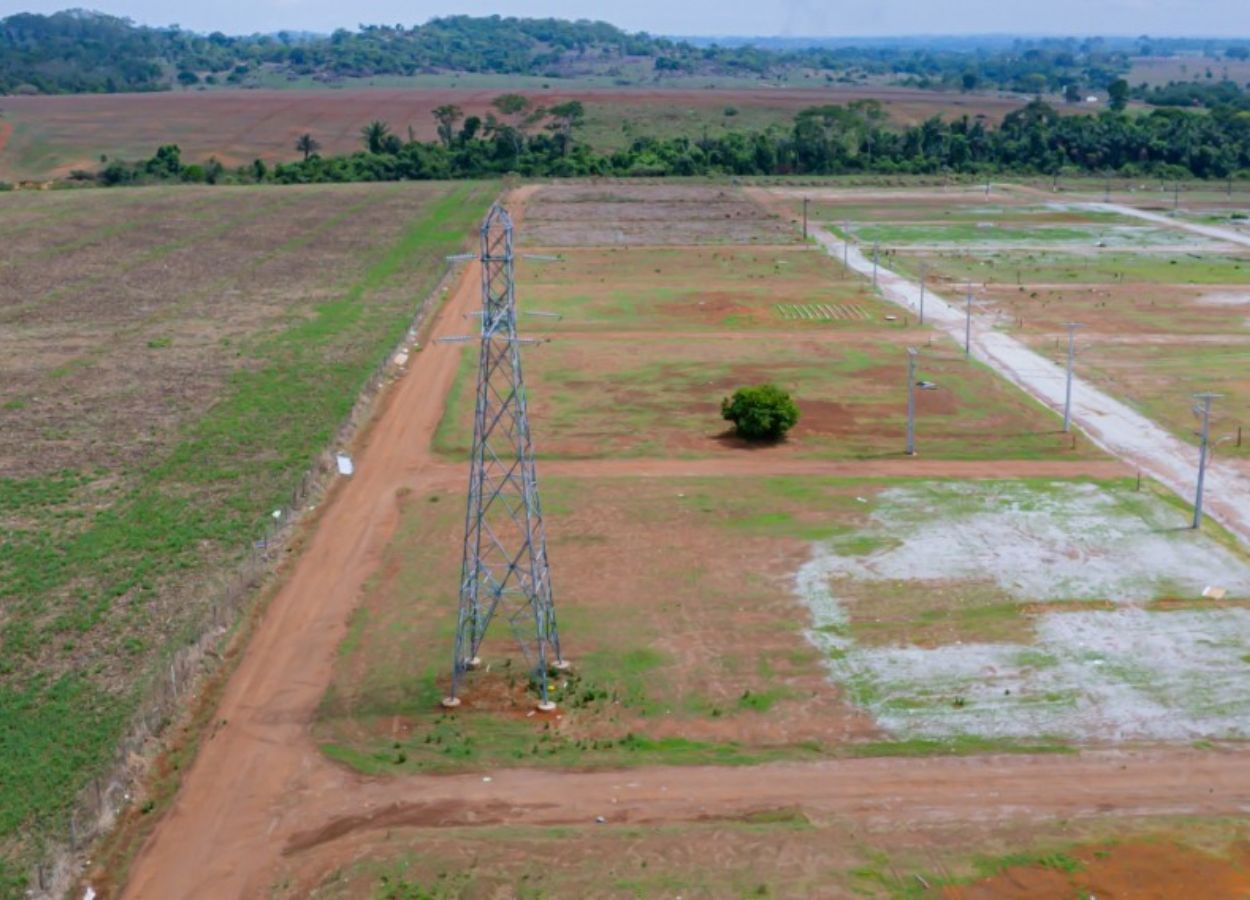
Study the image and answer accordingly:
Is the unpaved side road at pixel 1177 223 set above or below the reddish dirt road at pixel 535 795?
below

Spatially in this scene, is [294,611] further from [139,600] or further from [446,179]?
[446,179]

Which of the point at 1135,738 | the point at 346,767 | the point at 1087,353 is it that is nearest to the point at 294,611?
the point at 346,767

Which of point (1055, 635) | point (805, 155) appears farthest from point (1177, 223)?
point (1055, 635)

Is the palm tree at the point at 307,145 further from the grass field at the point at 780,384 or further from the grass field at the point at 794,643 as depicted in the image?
the grass field at the point at 794,643

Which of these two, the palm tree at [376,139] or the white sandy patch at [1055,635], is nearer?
the white sandy patch at [1055,635]

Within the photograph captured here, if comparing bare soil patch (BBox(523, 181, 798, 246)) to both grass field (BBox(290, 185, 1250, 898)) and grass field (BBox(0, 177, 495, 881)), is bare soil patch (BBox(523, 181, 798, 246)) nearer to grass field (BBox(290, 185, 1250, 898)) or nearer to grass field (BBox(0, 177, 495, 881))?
grass field (BBox(0, 177, 495, 881))

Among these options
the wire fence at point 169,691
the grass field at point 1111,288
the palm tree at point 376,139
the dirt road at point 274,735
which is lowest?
the grass field at point 1111,288

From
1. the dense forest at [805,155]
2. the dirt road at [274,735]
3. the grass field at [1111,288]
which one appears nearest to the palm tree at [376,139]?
the dense forest at [805,155]

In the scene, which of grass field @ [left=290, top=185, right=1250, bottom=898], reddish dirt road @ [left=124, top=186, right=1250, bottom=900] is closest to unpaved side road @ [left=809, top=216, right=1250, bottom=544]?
grass field @ [left=290, top=185, right=1250, bottom=898]
